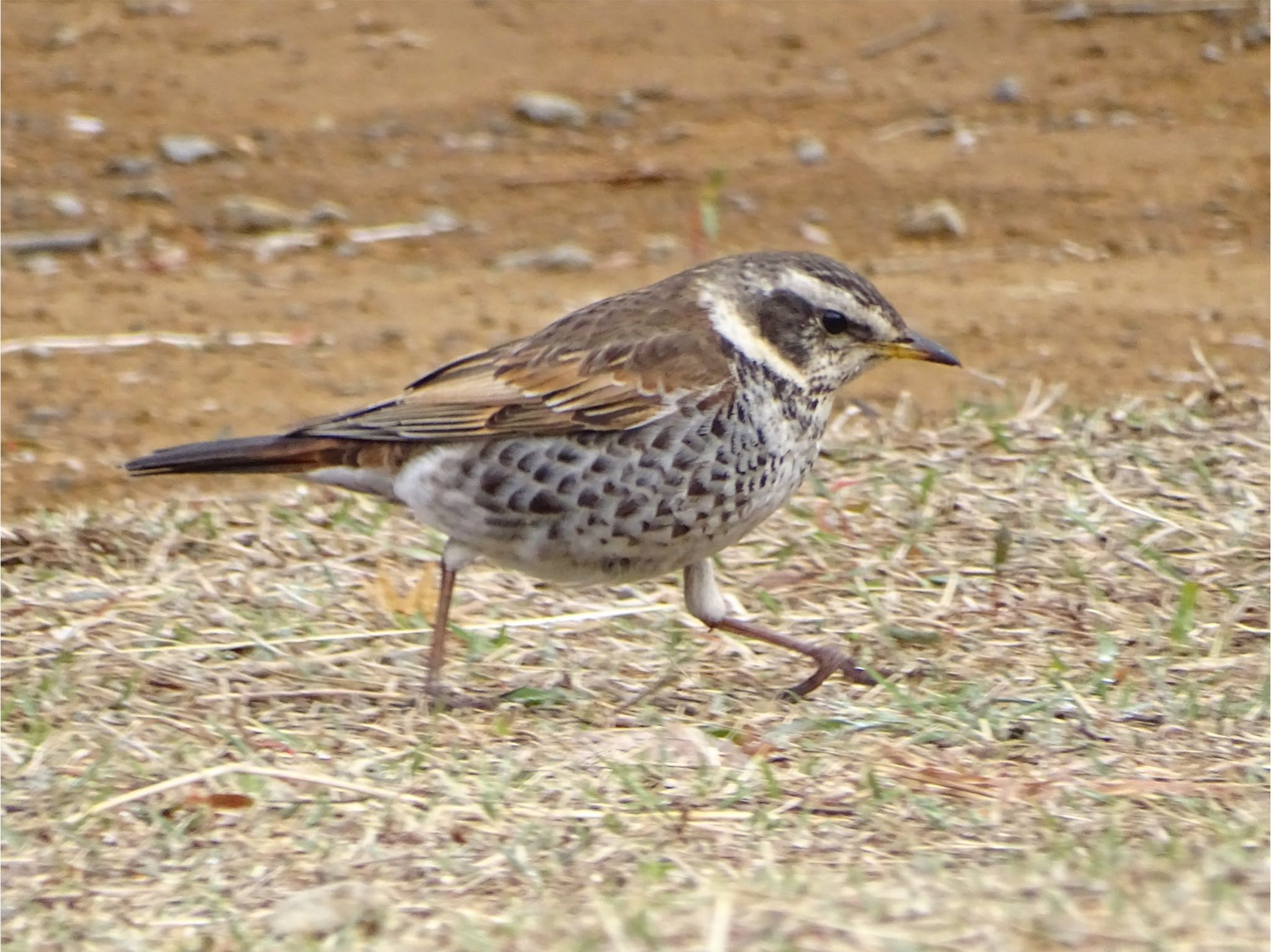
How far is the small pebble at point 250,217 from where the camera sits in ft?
31.7

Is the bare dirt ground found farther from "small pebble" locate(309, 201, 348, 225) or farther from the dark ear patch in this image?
the dark ear patch

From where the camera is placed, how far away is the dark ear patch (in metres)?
5.17

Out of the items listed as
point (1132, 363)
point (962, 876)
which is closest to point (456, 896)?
point (962, 876)

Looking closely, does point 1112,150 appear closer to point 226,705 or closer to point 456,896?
point 226,705

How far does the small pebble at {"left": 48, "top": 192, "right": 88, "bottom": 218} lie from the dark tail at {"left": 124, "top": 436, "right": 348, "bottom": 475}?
466 cm

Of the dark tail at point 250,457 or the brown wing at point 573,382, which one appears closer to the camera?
the brown wing at point 573,382

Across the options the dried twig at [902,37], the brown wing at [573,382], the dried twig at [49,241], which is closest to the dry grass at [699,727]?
the brown wing at [573,382]

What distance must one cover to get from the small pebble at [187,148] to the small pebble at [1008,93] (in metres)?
4.11

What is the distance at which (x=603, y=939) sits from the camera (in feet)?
11.1

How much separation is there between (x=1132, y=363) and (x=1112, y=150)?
9.75ft

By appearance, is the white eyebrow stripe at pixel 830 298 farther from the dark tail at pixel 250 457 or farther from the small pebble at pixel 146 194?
the small pebble at pixel 146 194

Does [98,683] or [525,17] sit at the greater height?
[525,17]

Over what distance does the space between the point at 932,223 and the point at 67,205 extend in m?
4.06

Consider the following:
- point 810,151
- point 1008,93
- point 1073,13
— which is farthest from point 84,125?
point 1073,13
